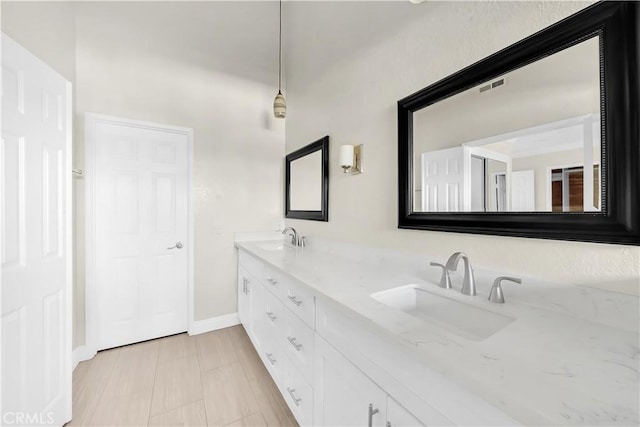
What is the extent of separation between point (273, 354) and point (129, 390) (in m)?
1.08

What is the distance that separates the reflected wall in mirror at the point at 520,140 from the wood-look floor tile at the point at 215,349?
6.69ft

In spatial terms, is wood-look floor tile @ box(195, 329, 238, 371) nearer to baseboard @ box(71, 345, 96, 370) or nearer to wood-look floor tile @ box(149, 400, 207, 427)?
wood-look floor tile @ box(149, 400, 207, 427)

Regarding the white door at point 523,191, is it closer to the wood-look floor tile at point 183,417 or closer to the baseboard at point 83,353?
the wood-look floor tile at point 183,417

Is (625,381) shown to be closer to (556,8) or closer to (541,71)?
(541,71)

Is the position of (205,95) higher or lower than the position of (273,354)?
higher

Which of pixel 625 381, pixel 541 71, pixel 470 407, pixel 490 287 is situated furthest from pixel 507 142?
pixel 470 407

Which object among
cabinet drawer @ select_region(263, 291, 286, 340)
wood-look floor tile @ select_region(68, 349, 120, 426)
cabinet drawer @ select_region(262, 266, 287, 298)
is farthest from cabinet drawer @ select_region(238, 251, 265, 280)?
wood-look floor tile @ select_region(68, 349, 120, 426)

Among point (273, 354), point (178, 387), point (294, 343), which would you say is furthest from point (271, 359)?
point (178, 387)

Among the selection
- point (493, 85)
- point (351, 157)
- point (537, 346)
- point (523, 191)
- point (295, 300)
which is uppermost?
point (493, 85)

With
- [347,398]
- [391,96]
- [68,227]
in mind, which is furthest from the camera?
[391,96]

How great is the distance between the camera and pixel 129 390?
184 centimetres

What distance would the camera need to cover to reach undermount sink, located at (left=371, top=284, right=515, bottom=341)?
98 centimetres

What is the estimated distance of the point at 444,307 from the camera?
3.74 feet

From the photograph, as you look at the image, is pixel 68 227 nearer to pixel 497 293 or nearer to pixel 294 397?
pixel 294 397
